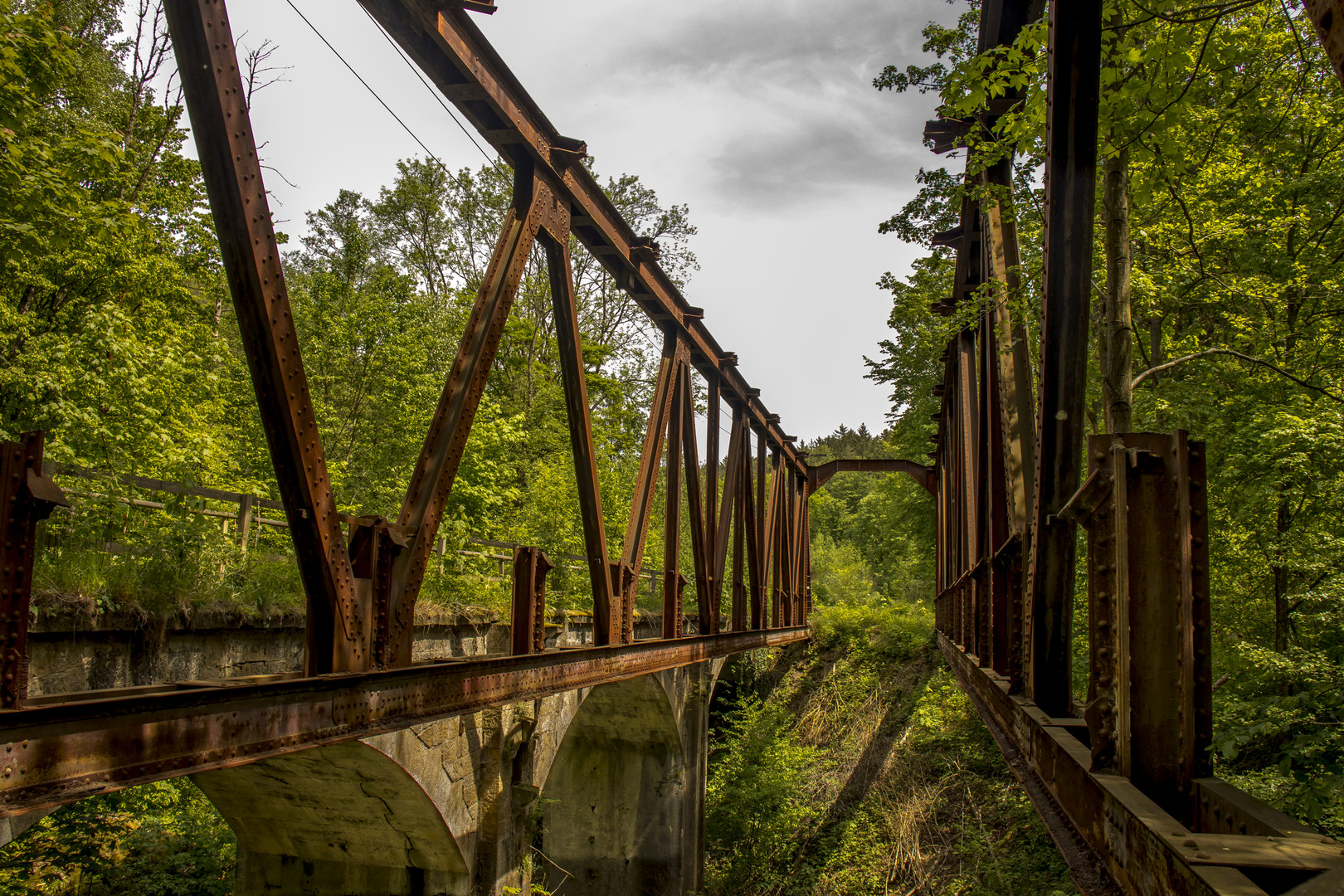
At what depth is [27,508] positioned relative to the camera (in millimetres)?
2475

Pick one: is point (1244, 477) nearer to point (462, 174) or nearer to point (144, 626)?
point (144, 626)

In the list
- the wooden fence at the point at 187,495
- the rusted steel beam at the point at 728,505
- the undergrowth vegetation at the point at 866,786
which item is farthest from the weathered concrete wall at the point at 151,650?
the undergrowth vegetation at the point at 866,786

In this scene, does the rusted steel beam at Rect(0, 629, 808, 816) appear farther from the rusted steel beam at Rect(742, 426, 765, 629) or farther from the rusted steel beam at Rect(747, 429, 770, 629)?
the rusted steel beam at Rect(747, 429, 770, 629)

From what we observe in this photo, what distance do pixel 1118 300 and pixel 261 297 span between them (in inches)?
285

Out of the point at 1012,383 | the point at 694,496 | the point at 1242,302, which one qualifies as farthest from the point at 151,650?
the point at 1242,302

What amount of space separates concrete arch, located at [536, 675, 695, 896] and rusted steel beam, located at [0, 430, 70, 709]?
48.3 feet

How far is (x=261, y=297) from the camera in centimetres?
305

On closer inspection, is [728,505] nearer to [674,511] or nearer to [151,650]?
[674,511]

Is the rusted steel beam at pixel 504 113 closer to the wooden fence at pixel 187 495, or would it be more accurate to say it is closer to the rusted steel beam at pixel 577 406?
the rusted steel beam at pixel 577 406

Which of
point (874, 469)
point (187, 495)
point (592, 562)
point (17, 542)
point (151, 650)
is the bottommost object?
point (151, 650)

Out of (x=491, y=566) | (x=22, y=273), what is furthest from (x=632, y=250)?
(x=22, y=273)

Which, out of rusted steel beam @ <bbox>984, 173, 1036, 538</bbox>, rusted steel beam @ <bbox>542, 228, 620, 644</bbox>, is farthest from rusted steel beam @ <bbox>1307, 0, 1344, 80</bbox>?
rusted steel beam @ <bbox>542, 228, 620, 644</bbox>

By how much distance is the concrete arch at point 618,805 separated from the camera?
16984 mm

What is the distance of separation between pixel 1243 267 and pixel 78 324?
688 inches
